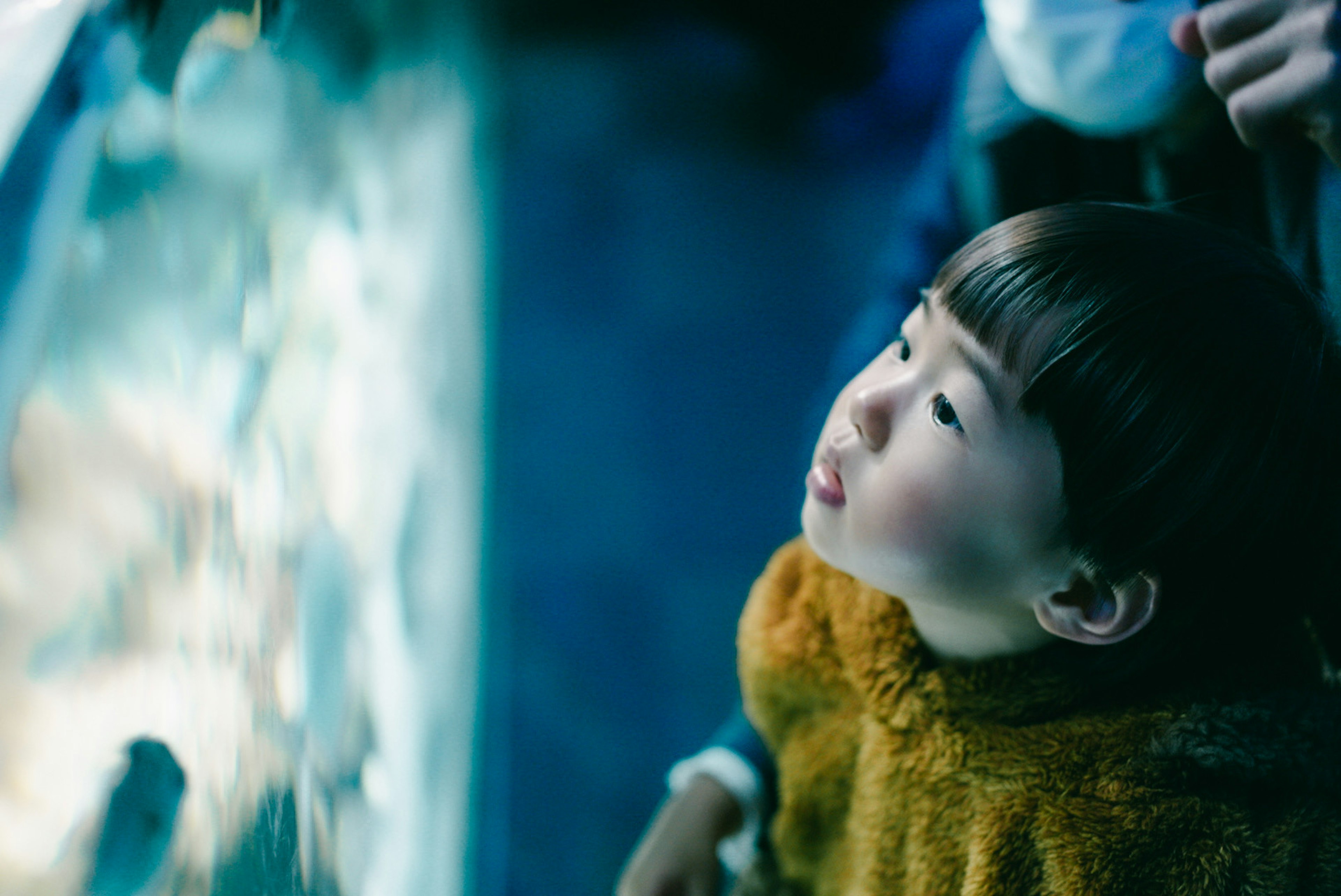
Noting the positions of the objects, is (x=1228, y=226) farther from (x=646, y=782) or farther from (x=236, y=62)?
(x=646, y=782)

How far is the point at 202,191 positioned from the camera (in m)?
0.39

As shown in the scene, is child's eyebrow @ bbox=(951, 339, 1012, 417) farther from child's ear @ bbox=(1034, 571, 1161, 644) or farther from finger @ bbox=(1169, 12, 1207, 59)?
finger @ bbox=(1169, 12, 1207, 59)

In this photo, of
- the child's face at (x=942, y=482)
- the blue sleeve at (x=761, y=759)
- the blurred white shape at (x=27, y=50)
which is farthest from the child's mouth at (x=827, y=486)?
the blurred white shape at (x=27, y=50)

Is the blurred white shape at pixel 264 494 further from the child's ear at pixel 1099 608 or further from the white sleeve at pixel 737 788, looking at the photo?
the child's ear at pixel 1099 608

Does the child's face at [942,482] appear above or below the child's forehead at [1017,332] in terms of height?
below

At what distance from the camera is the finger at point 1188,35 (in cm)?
43

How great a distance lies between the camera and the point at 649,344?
0.79 metres

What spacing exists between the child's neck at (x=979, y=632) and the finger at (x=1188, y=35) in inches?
10.3

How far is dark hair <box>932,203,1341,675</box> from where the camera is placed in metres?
0.37

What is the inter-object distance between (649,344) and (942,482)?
0.43 meters

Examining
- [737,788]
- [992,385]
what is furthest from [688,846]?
[992,385]

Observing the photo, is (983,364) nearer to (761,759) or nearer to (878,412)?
(878,412)

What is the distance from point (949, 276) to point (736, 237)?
16.2 inches

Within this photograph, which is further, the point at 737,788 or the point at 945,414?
the point at 737,788
